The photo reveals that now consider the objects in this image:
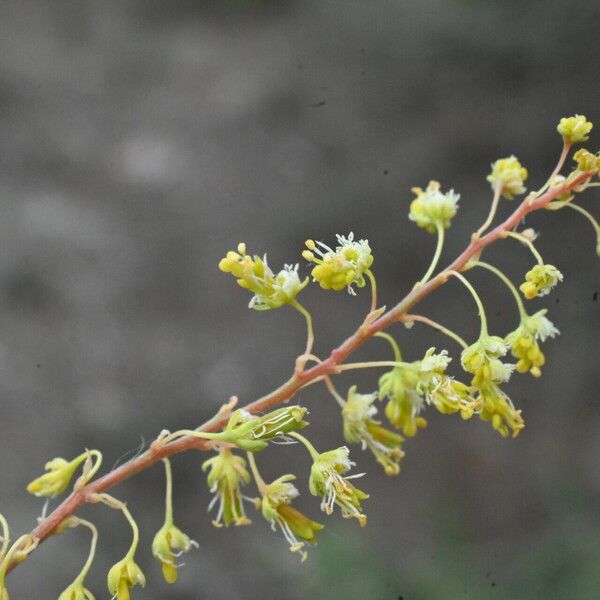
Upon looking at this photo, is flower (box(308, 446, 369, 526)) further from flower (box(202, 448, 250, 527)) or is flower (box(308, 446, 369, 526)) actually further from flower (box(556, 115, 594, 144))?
flower (box(556, 115, 594, 144))

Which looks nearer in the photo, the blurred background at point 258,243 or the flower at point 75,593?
the flower at point 75,593

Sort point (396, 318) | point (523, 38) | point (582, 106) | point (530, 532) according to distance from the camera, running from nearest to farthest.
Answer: point (396, 318) → point (582, 106) → point (523, 38) → point (530, 532)

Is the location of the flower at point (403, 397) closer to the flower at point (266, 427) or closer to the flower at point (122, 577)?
the flower at point (266, 427)

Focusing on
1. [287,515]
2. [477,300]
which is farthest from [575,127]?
[287,515]

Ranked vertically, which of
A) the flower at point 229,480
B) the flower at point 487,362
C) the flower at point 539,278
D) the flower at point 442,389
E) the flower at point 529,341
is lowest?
the flower at point 229,480

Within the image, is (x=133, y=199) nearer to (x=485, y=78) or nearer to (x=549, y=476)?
(x=485, y=78)

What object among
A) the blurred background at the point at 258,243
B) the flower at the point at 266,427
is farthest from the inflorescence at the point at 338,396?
the blurred background at the point at 258,243

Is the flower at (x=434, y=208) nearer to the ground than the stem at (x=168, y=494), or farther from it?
farther from it

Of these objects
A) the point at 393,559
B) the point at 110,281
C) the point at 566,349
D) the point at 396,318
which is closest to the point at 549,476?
the point at 566,349
